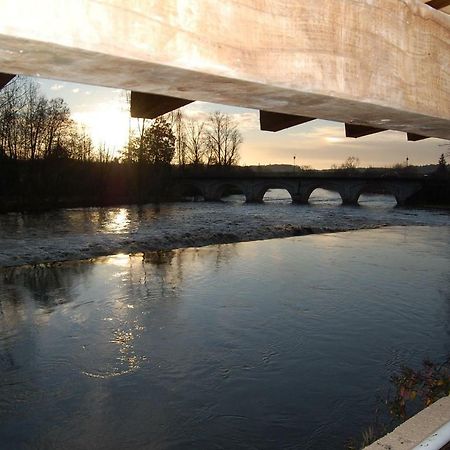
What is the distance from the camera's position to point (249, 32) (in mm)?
1239

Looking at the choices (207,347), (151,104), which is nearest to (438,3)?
(151,104)

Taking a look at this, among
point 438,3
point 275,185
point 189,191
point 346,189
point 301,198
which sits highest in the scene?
point 275,185

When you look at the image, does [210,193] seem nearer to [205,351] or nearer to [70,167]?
[70,167]

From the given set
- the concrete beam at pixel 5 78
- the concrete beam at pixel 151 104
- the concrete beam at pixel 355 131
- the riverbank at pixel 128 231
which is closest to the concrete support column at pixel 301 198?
the riverbank at pixel 128 231

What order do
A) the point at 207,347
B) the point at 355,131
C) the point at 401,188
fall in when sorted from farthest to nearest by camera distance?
1. the point at 401,188
2. the point at 207,347
3. the point at 355,131

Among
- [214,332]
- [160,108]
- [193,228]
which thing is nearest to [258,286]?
[214,332]

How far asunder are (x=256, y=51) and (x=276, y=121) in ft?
4.55

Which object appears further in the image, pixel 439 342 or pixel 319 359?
pixel 439 342

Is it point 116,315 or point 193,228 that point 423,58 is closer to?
point 116,315

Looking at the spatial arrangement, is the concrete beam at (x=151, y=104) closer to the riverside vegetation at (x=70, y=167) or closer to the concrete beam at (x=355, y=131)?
the concrete beam at (x=355, y=131)

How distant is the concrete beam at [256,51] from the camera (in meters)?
1.00

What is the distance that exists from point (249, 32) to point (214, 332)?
30.5ft

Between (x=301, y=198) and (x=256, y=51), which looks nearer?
(x=256, y=51)

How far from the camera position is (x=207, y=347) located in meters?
9.15
